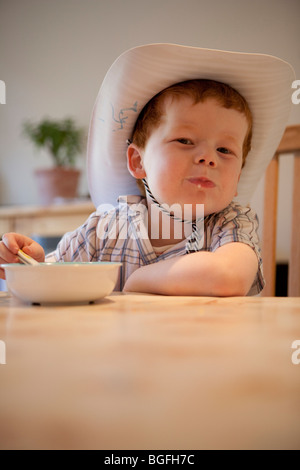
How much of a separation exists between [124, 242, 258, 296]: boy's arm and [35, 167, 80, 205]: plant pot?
7.28 ft

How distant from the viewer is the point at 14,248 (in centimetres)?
70

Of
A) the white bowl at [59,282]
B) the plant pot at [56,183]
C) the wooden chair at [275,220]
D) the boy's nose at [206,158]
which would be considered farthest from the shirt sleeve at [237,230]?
the plant pot at [56,183]

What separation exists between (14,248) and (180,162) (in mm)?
364

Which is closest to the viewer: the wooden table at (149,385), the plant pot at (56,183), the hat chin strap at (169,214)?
the wooden table at (149,385)

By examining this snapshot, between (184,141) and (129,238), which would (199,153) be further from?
(129,238)

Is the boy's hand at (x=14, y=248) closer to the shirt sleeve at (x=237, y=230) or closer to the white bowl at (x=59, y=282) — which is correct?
the white bowl at (x=59, y=282)

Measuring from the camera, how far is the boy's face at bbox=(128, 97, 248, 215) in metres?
0.86

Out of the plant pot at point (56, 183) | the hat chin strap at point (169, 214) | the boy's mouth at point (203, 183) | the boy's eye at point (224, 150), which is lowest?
the hat chin strap at point (169, 214)

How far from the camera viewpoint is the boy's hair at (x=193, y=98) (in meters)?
0.87

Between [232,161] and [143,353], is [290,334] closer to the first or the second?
[143,353]

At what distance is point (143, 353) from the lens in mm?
259

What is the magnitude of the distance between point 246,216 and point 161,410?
76cm

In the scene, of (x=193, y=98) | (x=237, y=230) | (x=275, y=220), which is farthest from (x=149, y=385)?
(x=275, y=220)

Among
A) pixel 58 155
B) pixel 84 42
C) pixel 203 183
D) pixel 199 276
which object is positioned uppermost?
pixel 84 42
